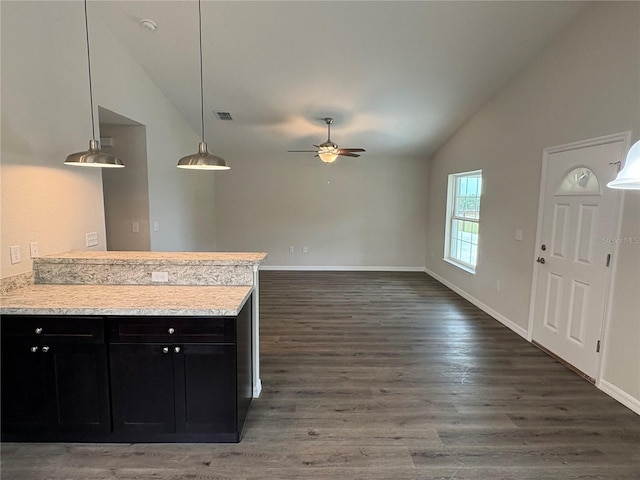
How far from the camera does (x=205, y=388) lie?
2.03m

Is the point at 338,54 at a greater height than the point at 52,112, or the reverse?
the point at 338,54

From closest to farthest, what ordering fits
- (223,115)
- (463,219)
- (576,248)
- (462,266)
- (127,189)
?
(576,248), (127,189), (223,115), (462,266), (463,219)

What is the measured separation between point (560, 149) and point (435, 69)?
1.66 meters

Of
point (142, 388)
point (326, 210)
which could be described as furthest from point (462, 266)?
point (142, 388)

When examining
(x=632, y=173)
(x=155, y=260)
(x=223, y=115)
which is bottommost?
(x=155, y=260)

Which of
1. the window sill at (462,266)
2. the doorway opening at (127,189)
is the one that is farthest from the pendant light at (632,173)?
the doorway opening at (127,189)

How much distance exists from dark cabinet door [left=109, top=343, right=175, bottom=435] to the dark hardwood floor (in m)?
0.14

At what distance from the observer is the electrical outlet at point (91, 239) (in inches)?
123

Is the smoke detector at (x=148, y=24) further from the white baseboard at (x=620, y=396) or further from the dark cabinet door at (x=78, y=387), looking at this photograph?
the white baseboard at (x=620, y=396)

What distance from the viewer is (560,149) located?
3.32 m

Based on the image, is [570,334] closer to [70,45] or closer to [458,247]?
[458,247]

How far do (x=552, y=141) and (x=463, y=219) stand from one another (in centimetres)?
243

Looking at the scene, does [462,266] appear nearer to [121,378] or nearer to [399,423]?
[399,423]

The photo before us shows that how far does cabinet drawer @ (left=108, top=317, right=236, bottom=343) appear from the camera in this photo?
77.5 inches
